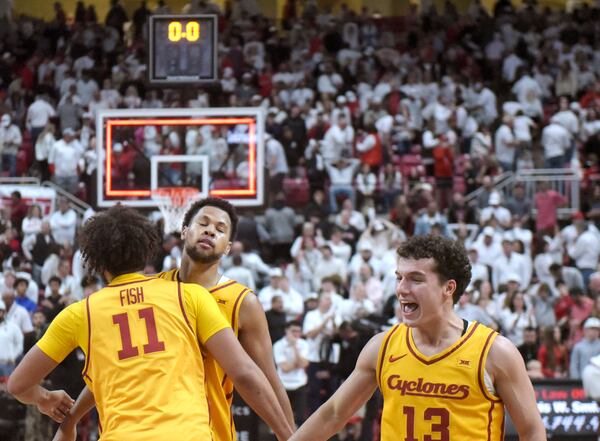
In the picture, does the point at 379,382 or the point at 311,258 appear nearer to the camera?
the point at 379,382

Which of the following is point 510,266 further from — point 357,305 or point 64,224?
point 64,224

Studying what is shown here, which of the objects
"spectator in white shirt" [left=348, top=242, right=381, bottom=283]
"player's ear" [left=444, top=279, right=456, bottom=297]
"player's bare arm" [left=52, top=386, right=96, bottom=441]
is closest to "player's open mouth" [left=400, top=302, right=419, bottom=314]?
"player's ear" [left=444, top=279, right=456, bottom=297]

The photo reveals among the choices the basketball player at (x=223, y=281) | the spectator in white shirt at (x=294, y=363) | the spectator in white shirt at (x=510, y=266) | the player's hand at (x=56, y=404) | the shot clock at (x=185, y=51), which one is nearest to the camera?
the player's hand at (x=56, y=404)

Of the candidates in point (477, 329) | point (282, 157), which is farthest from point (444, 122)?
point (477, 329)

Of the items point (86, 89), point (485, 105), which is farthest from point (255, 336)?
point (86, 89)

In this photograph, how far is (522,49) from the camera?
2586cm

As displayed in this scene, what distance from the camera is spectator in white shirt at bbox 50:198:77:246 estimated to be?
1880cm

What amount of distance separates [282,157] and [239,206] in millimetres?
4818

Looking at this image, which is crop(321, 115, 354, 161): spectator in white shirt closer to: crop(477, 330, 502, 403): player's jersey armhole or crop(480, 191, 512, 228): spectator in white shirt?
crop(480, 191, 512, 228): spectator in white shirt

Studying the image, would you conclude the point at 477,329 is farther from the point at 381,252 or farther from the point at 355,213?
the point at 355,213

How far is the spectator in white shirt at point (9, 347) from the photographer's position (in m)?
14.8

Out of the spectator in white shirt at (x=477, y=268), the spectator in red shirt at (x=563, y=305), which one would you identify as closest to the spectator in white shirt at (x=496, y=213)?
the spectator in white shirt at (x=477, y=268)

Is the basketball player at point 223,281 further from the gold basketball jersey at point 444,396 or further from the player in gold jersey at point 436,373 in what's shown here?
the gold basketball jersey at point 444,396

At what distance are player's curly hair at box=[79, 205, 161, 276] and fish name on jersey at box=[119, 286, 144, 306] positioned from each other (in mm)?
132
